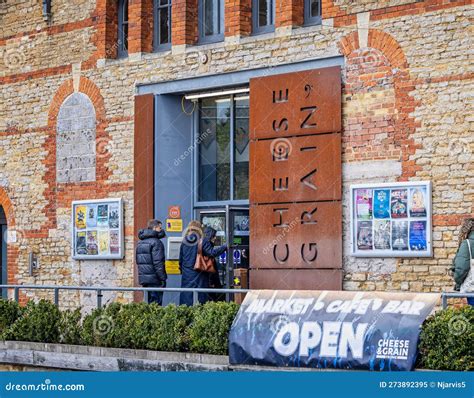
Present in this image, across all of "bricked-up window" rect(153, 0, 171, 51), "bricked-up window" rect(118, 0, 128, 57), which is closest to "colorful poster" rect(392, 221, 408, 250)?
"bricked-up window" rect(153, 0, 171, 51)

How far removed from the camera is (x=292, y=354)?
549 inches

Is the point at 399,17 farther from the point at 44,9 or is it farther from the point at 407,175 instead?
the point at 44,9

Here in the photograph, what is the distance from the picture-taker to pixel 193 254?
18.3 metres

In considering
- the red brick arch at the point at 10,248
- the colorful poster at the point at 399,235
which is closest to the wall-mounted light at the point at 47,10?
the red brick arch at the point at 10,248

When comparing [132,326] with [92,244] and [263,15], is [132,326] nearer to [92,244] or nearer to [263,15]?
[92,244]

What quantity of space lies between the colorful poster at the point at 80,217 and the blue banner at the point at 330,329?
24.7ft

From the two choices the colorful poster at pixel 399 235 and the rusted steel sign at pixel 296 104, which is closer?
the colorful poster at pixel 399 235

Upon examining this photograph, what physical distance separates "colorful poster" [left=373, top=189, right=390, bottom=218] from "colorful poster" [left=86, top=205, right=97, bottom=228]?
6.37m

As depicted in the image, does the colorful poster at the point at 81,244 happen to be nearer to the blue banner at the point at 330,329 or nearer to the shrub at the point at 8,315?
the shrub at the point at 8,315

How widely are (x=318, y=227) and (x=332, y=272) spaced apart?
2.48 feet

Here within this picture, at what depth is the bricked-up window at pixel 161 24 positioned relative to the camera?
21.1 m

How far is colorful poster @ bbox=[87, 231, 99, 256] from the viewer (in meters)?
21.7

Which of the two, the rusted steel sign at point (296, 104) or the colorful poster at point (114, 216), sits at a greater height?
the rusted steel sign at point (296, 104)

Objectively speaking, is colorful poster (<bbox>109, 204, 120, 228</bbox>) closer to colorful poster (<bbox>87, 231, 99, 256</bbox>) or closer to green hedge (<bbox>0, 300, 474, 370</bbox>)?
colorful poster (<bbox>87, 231, 99, 256</bbox>)
